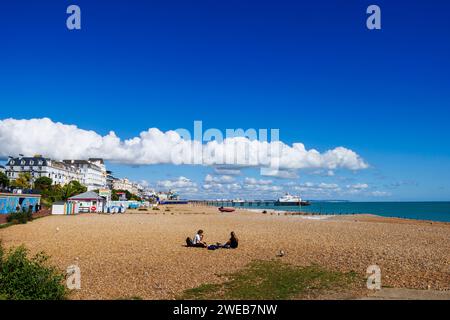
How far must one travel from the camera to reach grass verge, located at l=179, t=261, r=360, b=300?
11.7m

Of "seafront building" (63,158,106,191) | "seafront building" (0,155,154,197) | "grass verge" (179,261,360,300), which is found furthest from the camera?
"seafront building" (63,158,106,191)

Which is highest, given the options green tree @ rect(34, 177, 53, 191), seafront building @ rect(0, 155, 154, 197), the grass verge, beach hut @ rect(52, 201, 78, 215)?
seafront building @ rect(0, 155, 154, 197)

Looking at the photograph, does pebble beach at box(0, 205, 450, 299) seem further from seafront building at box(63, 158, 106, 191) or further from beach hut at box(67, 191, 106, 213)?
seafront building at box(63, 158, 106, 191)

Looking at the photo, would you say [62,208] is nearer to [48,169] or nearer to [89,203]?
[89,203]

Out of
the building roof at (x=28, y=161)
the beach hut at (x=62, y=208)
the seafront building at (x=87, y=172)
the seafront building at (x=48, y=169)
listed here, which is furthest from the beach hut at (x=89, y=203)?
the seafront building at (x=87, y=172)

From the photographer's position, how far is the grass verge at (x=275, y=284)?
11.7 metres

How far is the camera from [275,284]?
1317cm

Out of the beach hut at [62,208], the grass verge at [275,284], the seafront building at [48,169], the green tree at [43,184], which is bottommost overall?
the beach hut at [62,208]

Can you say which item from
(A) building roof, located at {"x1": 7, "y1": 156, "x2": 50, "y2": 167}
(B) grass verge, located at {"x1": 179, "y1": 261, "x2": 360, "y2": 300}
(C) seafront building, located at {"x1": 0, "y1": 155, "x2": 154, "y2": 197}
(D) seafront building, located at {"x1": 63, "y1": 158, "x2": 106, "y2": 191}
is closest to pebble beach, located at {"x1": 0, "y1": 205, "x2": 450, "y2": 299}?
(B) grass verge, located at {"x1": 179, "y1": 261, "x2": 360, "y2": 300}

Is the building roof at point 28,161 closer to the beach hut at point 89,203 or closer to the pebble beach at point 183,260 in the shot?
the beach hut at point 89,203
